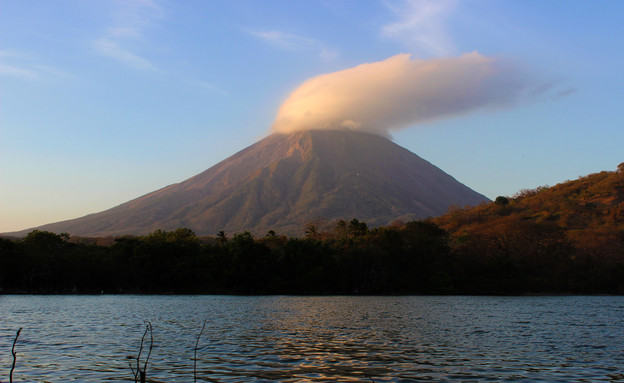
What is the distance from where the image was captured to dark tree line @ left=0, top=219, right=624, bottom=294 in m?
107

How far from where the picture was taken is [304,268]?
363 ft

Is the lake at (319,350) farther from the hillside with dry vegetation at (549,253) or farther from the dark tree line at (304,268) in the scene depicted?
the hillside with dry vegetation at (549,253)

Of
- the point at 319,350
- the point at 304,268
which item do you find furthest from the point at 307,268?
the point at 319,350

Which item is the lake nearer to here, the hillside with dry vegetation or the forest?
the forest

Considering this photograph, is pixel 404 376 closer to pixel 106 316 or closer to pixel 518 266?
pixel 106 316

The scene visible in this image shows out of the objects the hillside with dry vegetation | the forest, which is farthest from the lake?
the hillside with dry vegetation

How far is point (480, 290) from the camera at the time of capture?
111 meters

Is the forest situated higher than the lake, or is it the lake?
the forest

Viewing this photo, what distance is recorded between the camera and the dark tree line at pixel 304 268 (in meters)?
107

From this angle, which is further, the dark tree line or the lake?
the dark tree line

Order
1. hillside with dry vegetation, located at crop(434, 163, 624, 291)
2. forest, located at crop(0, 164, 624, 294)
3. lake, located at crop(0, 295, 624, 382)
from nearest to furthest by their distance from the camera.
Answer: lake, located at crop(0, 295, 624, 382), forest, located at crop(0, 164, 624, 294), hillside with dry vegetation, located at crop(434, 163, 624, 291)

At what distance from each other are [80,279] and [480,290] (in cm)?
7271

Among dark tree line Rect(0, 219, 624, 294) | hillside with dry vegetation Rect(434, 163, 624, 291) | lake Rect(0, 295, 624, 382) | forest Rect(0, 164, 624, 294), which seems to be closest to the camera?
lake Rect(0, 295, 624, 382)

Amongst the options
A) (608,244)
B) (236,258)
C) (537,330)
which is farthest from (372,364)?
(608,244)
